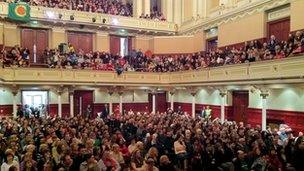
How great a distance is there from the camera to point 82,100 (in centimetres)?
2706

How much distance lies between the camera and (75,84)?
23234 mm

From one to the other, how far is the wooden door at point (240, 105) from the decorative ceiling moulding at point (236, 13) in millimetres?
4818

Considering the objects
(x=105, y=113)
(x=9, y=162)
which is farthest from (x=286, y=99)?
(x=9, y=162)

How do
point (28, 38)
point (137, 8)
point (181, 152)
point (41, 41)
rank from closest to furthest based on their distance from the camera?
1. point (181, 152)
2. point (28, 38)
3. point (41, 41)
4. point (137, 8)

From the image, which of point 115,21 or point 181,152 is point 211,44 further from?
point 181,152

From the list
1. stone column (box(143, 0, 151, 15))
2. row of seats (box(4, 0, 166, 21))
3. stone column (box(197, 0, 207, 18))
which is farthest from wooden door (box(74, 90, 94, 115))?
stone column (box(197, 0, 207, 18))

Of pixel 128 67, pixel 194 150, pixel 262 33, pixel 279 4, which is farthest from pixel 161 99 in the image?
pixel 194 150

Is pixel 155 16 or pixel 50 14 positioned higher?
pixel 155 16

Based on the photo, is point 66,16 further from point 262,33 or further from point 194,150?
point 194,150

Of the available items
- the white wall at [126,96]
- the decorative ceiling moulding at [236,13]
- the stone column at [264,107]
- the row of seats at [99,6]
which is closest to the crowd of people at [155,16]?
the row of seats at [99,6]

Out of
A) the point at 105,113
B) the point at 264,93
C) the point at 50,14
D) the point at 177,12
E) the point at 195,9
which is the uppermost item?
the point at 177,12

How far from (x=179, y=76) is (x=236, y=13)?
212 inches

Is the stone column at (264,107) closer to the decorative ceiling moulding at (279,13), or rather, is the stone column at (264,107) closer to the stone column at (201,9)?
the decorative ceiling moulding at (279,13)

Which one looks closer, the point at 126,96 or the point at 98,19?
the point at 98,19
